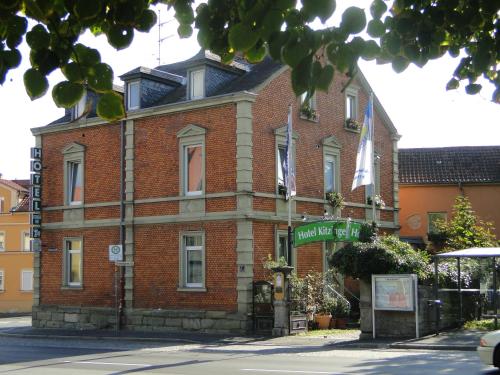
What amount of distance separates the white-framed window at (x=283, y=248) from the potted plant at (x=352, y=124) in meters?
6.04

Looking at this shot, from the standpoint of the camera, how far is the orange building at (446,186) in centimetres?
4112

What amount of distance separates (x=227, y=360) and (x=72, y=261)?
14490 mm

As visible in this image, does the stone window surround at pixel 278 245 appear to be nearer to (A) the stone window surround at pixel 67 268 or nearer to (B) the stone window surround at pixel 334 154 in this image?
(B) the stone window surround at pixel 334 154

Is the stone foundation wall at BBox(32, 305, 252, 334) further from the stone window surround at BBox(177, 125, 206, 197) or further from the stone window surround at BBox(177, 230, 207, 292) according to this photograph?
the stone window surround at BBox(177, 125, 206, 197)

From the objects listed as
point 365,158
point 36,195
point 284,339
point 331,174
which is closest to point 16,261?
point 36,195

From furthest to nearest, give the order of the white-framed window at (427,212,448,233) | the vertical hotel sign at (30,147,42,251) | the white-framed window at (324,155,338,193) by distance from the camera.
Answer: the white-framed window at (427,212,448,233) < the vertical hotel sign at (30,147,42,251) < the white-framed window at (324,155,338,193)

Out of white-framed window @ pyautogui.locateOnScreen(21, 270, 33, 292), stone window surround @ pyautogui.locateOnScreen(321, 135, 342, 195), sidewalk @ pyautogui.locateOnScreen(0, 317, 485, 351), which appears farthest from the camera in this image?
white-framed window @ pyautogui.locateOnScreen(21, 270, 33, 292)

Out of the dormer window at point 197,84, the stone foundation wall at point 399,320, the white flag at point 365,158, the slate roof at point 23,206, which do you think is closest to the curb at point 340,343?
the stone foundation wall at point 399,320

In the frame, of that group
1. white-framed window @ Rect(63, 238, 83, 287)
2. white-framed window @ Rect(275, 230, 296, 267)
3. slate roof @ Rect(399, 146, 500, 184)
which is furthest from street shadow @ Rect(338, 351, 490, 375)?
slate roof @ Rect(399, 146, 500, 184)

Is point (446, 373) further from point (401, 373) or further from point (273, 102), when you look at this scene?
point (273, 102)

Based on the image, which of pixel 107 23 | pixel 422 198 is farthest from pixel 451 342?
pixel 422 198

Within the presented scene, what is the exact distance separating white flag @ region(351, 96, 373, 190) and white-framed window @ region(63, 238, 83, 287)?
435 inches

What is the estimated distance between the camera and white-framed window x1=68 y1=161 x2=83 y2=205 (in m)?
30.1

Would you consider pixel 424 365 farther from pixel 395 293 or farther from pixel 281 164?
pixel 281 164
